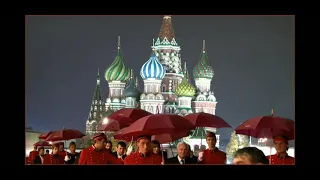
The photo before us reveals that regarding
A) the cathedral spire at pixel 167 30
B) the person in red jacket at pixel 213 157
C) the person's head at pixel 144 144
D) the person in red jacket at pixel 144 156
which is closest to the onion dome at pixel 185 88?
the cathedral spire at pixel 167 30

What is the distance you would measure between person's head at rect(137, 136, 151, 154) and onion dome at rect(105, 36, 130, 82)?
1762mm

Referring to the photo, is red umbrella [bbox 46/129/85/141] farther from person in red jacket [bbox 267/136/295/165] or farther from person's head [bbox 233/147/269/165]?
person's head [bbox 233/147/269/165]

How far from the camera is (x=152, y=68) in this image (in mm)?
8516

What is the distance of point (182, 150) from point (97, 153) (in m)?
0.80


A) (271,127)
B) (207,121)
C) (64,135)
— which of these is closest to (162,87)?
(207,121)

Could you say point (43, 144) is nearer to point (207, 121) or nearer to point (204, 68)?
point (207, 121)

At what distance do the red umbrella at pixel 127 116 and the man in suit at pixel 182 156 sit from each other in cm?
113

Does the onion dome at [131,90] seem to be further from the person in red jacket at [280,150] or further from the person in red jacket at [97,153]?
the person in red jacket at [280,150]

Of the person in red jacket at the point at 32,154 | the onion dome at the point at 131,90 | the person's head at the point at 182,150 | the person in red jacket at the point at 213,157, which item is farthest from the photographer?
the onion dome at the point at 131,90

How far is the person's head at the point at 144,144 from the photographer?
5344 millimetres

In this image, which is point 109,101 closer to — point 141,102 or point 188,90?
point 141,102
